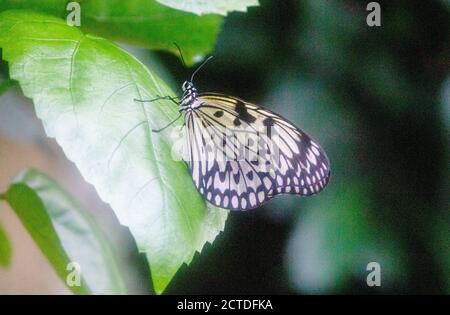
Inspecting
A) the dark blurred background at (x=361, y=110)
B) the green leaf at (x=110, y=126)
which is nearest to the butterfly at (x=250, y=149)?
the dark blurred background at (x=361, y=110)

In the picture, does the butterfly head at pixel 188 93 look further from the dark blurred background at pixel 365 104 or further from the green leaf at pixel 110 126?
the green leaf at pixel 110 126

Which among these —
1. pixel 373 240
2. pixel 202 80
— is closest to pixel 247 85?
pixel 202 80

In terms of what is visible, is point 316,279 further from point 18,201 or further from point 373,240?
point 18,201

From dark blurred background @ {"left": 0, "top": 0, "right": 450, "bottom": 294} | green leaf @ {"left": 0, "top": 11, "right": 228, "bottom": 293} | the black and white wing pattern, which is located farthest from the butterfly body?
green leaf @ {"left": 0, "top": 11, "right": 228, "bottom": 293}

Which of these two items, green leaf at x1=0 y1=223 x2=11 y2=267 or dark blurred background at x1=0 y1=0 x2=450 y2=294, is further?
dark blurred background at x1=0 y1=0 x2=450 y2=294

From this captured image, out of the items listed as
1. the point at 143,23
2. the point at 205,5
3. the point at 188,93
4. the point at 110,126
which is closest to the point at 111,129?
the point at 110,126

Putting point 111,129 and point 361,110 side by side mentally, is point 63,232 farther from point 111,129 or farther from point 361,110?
point 361,110

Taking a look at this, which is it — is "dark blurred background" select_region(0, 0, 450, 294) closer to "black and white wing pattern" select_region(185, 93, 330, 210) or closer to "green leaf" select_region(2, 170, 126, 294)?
"black and white wing pattern" select_region(185, 93, 330, 210)
